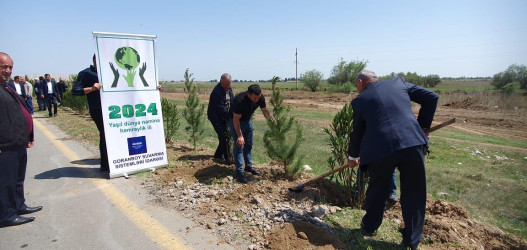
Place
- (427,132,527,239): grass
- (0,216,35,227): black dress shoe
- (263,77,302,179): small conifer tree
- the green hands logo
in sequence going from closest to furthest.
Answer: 1. (0,216,35,227): black dress shoe
2. (427,132,527,239): grass
3. (263,77,302,179): small conifer tree
4. the green hands logo

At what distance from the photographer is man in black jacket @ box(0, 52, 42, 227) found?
3.64 meters

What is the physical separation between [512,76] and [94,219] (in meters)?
55.1

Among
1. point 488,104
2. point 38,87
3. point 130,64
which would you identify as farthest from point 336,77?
point 130,64

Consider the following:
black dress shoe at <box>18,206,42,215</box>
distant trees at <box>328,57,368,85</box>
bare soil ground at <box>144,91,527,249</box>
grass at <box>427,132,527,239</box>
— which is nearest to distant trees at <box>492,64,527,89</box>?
distant trees at <box>328,57,368,85</box>

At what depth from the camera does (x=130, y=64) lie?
5.61 meters

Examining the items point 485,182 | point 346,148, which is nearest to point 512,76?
point 485,182

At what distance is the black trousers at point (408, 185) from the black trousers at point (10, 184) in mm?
4467

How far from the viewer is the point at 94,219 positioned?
152 inches

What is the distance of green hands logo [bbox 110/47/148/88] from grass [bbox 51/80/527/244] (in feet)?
10.8

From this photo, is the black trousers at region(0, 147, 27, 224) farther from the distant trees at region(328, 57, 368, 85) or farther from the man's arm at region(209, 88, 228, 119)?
the distant trees at region(328, 57, 368, 85)

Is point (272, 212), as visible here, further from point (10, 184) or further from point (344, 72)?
point (344, 72)

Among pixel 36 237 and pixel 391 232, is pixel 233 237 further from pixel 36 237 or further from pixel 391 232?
pixel 36 237

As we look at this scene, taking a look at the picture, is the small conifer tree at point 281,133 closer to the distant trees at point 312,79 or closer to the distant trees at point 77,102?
the distant trees at point 77,102

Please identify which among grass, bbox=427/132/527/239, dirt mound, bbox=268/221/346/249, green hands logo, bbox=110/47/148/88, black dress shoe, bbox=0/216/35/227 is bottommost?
grass, bbox=427/132/527/239
